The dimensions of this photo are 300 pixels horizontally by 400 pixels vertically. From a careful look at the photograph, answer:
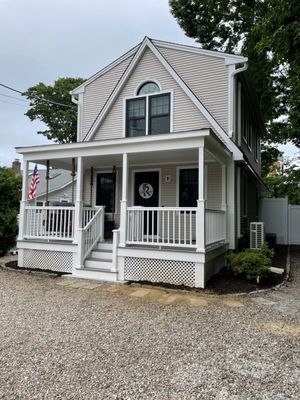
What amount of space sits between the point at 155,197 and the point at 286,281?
14.9 ft

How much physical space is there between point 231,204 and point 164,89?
4137 millimetres

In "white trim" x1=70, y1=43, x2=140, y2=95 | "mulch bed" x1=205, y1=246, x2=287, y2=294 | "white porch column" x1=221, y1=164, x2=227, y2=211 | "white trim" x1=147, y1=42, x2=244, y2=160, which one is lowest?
"mulch bed" x1=205, y1=246, x2=287, y2=294

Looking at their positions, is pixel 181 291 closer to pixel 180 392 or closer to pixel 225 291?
pixel 225 291

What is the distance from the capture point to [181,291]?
6.70 metres

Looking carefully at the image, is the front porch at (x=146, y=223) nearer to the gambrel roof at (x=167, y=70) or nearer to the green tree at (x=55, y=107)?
the gambrel roof at (x=167, y=70)

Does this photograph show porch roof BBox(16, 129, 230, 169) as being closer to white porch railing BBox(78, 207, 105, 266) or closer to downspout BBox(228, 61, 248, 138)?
downspout BBox(228, 61, 248, 138)

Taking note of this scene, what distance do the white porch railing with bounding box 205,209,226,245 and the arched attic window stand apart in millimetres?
4544

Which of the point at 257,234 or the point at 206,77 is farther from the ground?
the point at 206,77

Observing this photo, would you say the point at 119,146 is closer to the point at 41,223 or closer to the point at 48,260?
the point at 41,223

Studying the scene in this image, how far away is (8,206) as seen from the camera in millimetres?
11438

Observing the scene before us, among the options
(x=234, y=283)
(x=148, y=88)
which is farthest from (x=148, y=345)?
(x=148, y=88)

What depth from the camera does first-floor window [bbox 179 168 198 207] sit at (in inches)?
383

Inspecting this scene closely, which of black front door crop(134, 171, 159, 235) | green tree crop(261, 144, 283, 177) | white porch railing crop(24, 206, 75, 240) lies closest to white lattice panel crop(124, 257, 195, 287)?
white porch railing crop(24, 206, 75, 240)

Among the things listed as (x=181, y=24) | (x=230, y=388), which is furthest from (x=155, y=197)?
(x=181, y=24)
